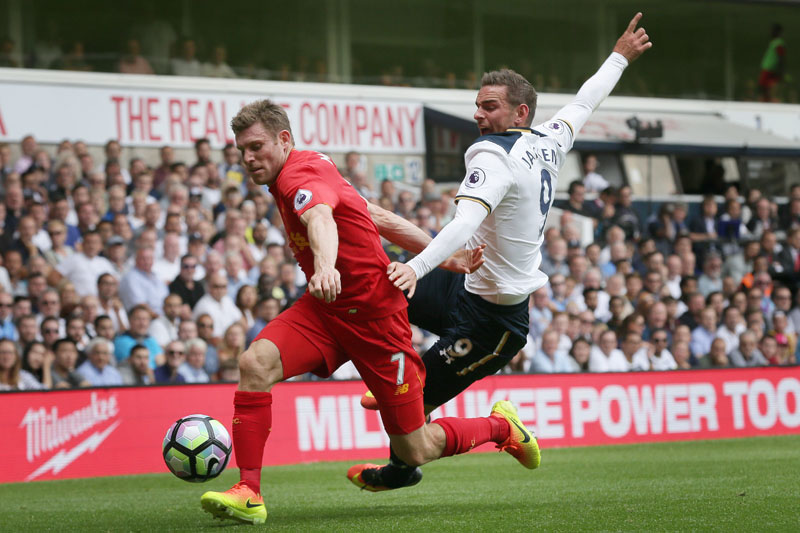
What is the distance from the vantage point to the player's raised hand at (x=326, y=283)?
5.34 meters

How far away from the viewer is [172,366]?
470 inches

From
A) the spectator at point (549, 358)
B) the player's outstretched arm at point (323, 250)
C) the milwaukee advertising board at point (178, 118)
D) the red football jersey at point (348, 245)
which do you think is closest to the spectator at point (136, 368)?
the spectator at point (549, 358)

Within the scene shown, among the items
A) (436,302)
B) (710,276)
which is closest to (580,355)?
(710,276)

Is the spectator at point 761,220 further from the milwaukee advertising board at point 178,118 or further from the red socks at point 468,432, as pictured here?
the red socks at point 468,432

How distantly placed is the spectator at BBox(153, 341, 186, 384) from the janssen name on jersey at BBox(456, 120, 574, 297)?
5.91m

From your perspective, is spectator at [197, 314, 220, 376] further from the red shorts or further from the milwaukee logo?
the red shorts

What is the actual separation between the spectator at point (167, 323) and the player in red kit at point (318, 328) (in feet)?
20.8

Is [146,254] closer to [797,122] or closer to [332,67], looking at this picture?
[332,67]

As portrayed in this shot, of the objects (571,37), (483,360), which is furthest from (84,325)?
(571,37)

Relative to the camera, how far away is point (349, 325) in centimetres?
614

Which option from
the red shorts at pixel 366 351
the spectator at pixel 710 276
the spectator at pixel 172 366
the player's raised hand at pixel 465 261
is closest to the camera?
the red shorts at pixel 366 351

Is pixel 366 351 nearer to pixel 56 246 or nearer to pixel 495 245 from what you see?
pixel 495 245

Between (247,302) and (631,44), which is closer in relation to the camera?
(631,44)

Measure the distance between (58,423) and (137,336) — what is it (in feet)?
5.20
